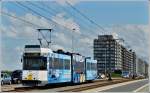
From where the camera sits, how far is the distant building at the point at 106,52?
83875 millimetres

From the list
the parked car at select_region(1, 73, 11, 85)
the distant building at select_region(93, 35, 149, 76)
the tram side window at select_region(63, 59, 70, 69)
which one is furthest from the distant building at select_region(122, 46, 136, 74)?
the tram side window at select_region(63, 59, 70, 69)

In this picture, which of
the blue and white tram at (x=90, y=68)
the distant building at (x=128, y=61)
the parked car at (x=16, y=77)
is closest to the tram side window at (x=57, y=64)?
the blue and white tram at (x=90, y=68)

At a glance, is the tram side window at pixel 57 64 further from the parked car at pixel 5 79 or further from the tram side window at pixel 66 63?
the parked car at pixel 5 79

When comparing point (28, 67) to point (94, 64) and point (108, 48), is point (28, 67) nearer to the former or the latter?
point (94, 64)

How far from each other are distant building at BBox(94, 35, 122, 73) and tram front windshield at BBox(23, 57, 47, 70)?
39648mm

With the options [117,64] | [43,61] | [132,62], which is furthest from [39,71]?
[132,62]

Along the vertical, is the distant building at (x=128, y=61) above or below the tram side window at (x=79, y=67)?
above

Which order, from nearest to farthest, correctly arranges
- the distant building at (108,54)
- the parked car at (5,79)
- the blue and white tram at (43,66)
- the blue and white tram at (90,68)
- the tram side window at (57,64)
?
1. the blue and white tram at (43,66)
2. the tram side window at (57,64)
3. the parked car at (5,79)
4. the blue and white tram at (90,68)
5. the distant building at (108,54)

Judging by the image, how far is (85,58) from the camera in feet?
182

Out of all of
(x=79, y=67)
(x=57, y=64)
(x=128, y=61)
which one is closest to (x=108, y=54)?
(x=79, y=67)

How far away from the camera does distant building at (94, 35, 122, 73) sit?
83875 millimetres

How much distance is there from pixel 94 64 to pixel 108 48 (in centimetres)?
2975

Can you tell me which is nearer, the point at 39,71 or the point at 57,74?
the point at 39,71

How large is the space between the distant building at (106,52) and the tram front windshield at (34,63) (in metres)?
39.6
